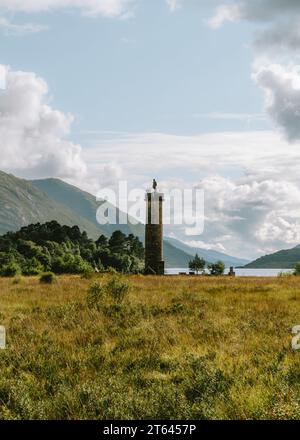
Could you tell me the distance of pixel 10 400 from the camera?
8.27 meters

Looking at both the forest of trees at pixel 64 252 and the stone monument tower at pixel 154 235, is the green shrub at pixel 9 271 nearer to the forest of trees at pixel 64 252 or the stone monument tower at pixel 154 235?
→ the forest of trees at pixel 64 252

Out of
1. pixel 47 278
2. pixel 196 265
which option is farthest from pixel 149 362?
pixel 196 265

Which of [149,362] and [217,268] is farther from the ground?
[149,362]

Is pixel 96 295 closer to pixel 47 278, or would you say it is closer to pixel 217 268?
pixel 47 278

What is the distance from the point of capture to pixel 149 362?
10641mm

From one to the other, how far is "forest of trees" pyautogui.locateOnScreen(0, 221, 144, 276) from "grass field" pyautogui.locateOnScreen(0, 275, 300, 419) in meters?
39.9

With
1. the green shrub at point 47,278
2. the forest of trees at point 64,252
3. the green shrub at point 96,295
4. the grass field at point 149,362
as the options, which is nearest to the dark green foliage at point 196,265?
the forest of trees at point 64,252

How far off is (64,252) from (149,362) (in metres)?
66.3

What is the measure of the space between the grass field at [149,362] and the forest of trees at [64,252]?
39932 millimetres

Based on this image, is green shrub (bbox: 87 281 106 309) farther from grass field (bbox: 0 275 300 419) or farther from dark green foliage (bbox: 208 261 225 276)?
dark green foliage (bbox: 208 261 225 276)

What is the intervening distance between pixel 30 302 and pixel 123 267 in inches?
2108
